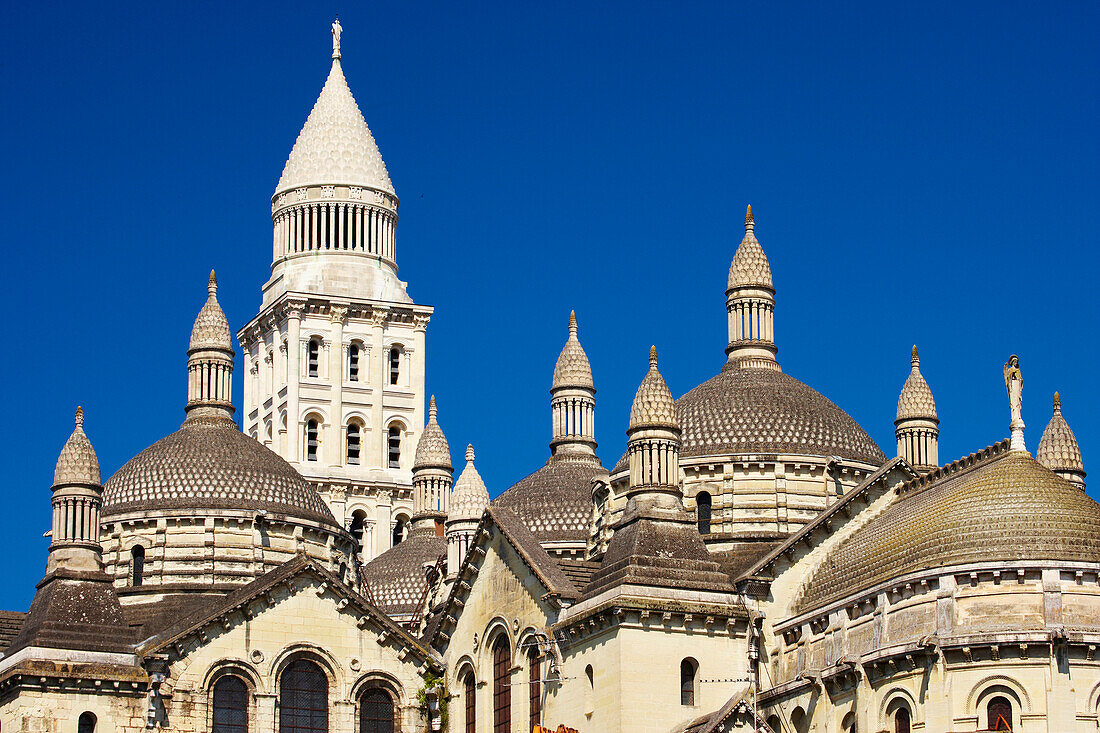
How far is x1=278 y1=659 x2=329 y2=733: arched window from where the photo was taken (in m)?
71.8

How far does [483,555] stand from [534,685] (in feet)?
→ 18.7

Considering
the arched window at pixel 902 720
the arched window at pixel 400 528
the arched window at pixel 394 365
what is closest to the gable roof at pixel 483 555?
the arched window at pixel 902 720

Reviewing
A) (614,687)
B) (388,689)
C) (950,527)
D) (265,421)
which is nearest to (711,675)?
(614,687)

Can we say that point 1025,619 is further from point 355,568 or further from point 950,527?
point 355,568

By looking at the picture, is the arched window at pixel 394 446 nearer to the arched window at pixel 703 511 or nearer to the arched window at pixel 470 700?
the arched window at pixel 703 511

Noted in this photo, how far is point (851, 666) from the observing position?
62.8m

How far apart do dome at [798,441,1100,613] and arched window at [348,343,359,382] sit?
53094mm

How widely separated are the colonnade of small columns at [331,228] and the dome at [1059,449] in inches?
1821

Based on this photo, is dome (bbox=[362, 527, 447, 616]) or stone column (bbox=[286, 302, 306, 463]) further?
stone column (bbox=[286, 302, 306, 463])

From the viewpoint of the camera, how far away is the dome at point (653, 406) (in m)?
68.0

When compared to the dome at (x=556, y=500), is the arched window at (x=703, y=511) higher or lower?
lower

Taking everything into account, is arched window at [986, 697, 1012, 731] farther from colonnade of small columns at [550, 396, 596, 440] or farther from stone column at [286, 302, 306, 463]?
stone column at [286, 302, 306, 463]

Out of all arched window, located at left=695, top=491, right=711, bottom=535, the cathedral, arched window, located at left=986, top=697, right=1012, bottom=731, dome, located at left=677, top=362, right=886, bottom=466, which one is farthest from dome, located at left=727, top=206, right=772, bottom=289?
arched window, located at left=986, top=697, right=1012, bottom=731

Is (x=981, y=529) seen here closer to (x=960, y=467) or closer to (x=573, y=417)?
(x=960, y=467)
